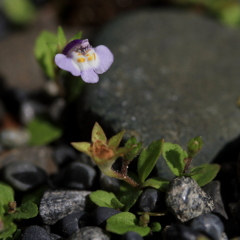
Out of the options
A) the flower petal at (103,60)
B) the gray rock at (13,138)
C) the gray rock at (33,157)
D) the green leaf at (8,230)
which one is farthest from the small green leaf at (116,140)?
the gray rock at (13,138)

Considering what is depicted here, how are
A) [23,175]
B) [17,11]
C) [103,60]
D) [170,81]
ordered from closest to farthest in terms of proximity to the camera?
1. [103,60]
2. [23,175]
3. [170,81]
4. [17,11]

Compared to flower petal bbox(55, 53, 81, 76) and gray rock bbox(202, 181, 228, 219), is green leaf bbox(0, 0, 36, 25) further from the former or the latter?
gray rock bbox(202, 181, 228, 219)

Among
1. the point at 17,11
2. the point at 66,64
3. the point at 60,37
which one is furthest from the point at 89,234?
the point at 17,11

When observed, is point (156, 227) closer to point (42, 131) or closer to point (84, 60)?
point (84, 60)

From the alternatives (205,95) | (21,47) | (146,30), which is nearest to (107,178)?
(205,95)

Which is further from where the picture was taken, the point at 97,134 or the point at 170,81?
the point at 170,81

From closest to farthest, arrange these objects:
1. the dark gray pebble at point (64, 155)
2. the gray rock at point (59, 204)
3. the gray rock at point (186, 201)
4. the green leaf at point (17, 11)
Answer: the gray rock at point (186, 201) < the gray rock at point (59, 204) < the dark gray pebble at point (64, 155) < the green leaf at point (17, 11)

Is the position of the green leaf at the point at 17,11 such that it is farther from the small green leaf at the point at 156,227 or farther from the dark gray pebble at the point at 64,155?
the small green leaf at the point at 156,227

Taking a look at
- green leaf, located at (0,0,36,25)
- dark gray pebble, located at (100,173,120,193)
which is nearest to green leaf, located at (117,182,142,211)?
dark gray pebble, located at (100,173,120,193)
